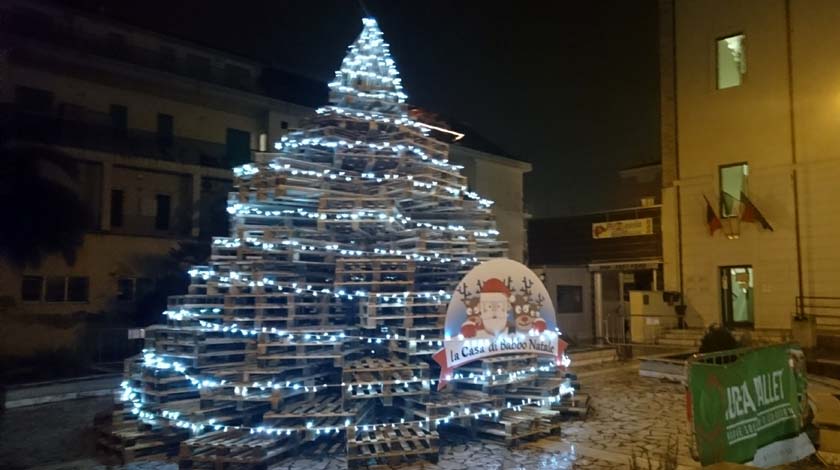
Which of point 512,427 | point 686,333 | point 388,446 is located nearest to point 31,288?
point 388,446

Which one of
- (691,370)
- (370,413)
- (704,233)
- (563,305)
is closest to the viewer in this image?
(691,370)

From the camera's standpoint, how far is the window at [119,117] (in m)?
21.4

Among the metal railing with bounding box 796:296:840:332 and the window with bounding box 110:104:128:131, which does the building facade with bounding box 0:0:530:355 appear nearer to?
the window with bounding box 110:104:128:131

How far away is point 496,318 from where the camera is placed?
29.0ft

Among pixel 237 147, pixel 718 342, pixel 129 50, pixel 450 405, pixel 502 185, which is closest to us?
pixel 450 405

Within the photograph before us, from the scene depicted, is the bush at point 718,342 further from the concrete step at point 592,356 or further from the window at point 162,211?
the window at point 162,211

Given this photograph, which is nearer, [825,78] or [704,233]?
[825,78]

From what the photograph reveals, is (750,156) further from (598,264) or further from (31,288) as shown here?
(31,288)

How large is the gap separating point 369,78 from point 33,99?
14.9 metres

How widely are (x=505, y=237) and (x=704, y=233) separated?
1221 centimetres

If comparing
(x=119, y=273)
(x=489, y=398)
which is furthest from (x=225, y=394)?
(x=119, y=273)

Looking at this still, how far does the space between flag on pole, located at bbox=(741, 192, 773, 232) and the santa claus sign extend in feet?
41.9

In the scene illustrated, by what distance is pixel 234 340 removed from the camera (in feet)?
27.0

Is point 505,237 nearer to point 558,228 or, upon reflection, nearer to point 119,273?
point 558,228
